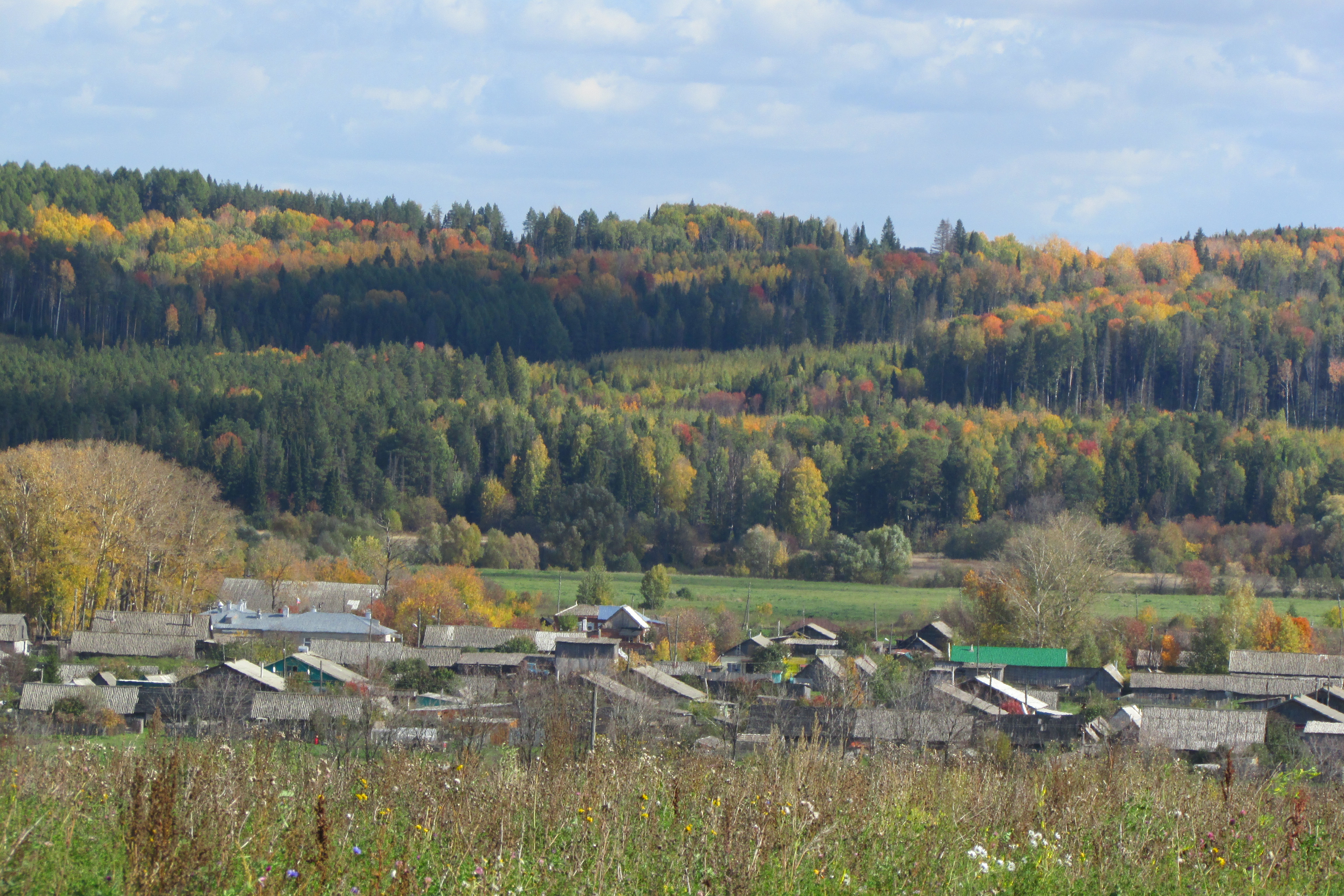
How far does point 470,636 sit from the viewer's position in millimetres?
51281

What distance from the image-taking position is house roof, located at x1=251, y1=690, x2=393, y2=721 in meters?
28.3

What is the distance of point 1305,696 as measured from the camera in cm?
3866

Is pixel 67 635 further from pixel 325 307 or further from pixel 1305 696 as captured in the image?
pixel 325 307

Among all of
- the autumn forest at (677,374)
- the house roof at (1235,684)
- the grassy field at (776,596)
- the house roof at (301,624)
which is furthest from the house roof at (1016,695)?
the autumn forest at (677,374)

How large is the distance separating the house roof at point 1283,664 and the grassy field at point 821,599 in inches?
400

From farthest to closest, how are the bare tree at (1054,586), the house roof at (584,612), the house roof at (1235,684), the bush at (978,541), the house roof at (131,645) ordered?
the bush at (978,541)
the house roof at (584,612)
the bare tree at (1054,586)
the house roof at (131,645)
the house roof at (1235,684)

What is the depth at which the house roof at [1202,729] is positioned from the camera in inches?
1087

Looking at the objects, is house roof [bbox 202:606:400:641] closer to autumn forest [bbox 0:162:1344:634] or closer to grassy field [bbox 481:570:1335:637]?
grassy field [bbox 481:570:1335:637]

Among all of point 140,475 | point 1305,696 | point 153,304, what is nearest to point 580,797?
point 1305,696

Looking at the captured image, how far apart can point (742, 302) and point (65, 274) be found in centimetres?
7168

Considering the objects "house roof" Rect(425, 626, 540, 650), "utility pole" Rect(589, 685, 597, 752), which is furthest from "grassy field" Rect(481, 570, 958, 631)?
"utility pole" Rect(589, 685, 597, 752)

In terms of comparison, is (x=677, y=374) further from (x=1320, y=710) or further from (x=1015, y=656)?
(x=1320, y=710)

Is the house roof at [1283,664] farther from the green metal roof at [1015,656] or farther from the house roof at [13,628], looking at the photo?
the house roof at [13,628]

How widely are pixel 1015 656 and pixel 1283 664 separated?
8462 mm
